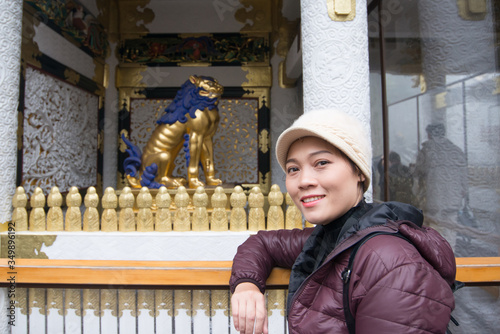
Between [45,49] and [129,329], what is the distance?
312cm

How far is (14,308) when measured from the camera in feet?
4.11

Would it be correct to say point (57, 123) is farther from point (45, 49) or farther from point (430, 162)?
point (430, 162)

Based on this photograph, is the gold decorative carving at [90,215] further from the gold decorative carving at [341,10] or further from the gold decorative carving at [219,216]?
the gold decorative carving at [341,10]

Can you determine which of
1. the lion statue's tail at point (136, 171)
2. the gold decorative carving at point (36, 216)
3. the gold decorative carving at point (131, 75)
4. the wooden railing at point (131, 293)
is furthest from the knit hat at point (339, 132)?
the gold decorative carving at point (131, 75)

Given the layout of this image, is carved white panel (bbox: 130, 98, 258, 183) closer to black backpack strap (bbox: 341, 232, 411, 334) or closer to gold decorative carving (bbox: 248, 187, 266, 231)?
gold decorative carving (bbox: 248, 187, 266, 231)

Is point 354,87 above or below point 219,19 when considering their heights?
below

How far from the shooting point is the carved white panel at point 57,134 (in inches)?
121

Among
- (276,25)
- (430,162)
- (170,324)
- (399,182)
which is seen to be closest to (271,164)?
(276,25)

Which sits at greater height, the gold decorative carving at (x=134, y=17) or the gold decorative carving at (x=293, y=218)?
the gold decorative carving at (x=134, y=17)

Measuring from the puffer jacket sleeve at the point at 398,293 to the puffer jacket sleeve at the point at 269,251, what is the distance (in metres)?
0.37

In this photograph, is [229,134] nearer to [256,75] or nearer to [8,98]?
[256,75]

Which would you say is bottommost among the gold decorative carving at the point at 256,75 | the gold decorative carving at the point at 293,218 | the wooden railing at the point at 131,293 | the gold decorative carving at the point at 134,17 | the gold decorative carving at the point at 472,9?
the wooden railing at the point at 131,293

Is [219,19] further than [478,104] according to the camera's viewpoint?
Yes

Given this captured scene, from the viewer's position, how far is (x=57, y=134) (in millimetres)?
3541
